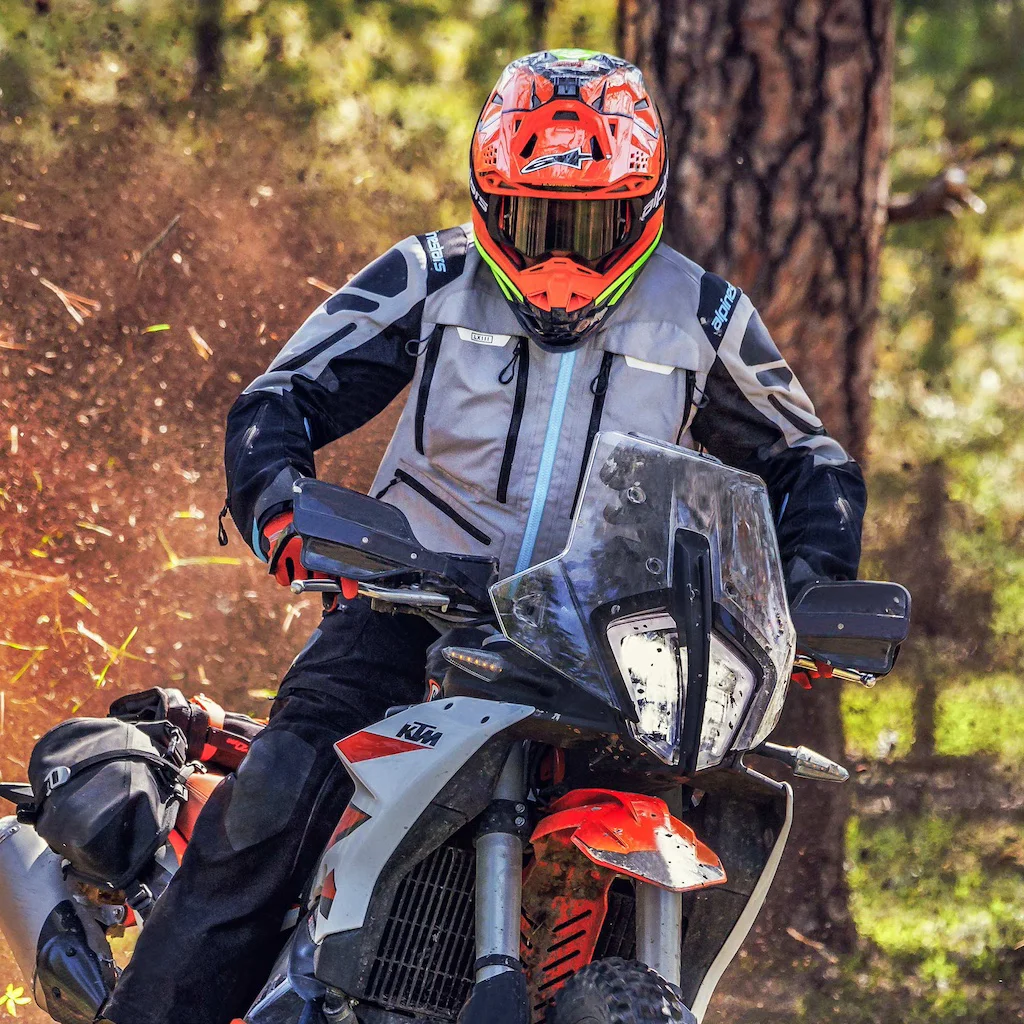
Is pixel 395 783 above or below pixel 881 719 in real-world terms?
above

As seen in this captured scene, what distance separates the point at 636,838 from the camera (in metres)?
2.35

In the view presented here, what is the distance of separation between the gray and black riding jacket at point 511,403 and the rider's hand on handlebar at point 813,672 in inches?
17.2

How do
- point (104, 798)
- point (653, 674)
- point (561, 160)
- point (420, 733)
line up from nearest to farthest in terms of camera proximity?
point (653, 674)
point (420, 733)
point (561, 160)
point (104, 798)

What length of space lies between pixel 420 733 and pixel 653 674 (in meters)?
0.47

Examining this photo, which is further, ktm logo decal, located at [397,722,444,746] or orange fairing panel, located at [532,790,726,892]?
ktm logo decal, located at [397,722,444,746]

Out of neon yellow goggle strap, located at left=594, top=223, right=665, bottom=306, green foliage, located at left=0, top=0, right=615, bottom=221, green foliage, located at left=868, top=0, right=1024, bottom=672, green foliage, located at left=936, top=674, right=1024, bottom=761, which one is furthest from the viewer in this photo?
green foliage, located at left=868, top=0, right=1024, bottom=672

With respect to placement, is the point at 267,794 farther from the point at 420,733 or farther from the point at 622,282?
the point at 622,282

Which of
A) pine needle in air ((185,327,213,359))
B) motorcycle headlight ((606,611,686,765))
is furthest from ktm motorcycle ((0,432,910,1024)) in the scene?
pine needle in air ((185,327,213,359))

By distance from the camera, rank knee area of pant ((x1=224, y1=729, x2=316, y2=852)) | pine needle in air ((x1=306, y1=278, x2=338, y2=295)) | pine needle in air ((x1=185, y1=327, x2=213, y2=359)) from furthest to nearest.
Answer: pine needle in air ((x1=306, y1=278, x2=338, y2=295)), pine needle in air ((x1=185, y1=327, x2=213, y2=359)), knee area of pant ((x1=224, y1=729, x2=316, y2=852))

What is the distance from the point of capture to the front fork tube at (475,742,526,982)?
2.39m

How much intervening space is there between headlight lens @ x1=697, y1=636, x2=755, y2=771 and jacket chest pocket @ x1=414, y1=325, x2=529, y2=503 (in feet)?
3.25

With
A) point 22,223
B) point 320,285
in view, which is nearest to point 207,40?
point 22,223

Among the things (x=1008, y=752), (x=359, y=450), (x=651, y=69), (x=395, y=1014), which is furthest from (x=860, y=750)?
(x=395, y=1014)

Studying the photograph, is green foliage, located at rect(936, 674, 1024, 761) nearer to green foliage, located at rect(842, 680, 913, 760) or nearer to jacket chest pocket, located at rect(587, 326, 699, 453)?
green foliage, located at rect(842, 680, 913, 760)
